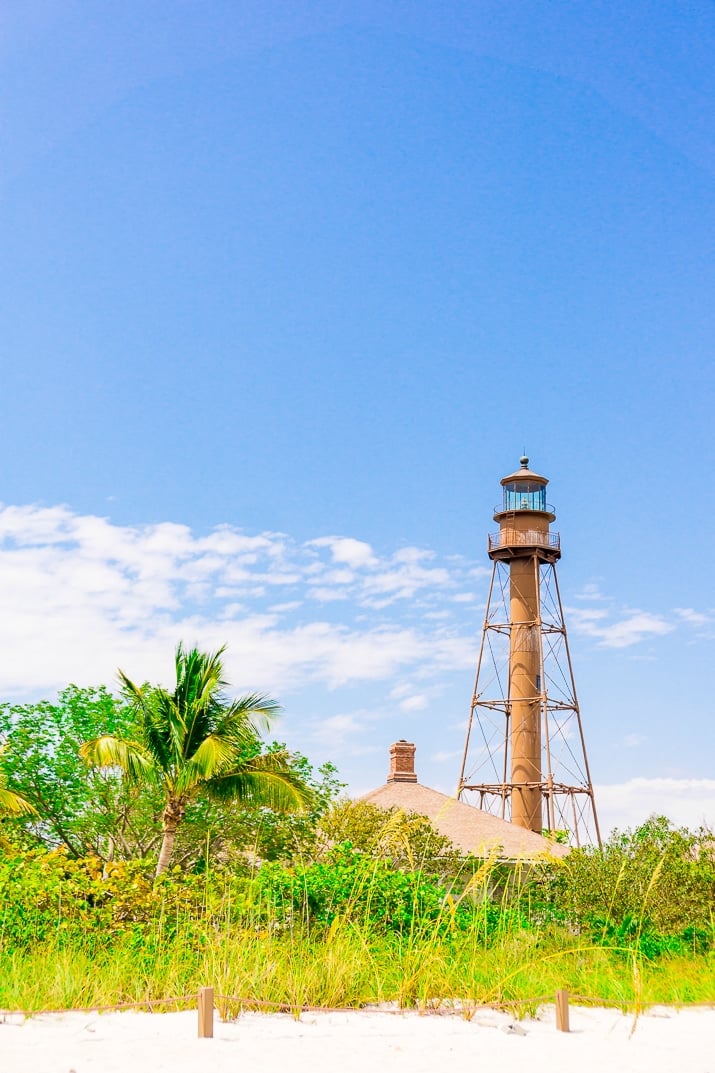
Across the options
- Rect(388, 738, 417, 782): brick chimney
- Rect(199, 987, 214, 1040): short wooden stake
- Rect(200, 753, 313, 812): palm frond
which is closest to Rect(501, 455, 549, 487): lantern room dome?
Rect(388, 738, 417, 782): brick chimney

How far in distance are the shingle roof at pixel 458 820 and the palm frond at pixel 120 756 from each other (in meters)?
9.43

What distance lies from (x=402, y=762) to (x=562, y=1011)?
2101 centimetres

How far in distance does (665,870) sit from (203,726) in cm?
819

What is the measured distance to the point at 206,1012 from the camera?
8312 mm

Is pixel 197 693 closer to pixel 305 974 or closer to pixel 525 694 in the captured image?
pixel 305 974

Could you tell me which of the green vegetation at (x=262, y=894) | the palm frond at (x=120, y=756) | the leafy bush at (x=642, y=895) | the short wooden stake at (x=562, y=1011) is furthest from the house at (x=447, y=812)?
the short wooden stake at (x=562, y=1011)

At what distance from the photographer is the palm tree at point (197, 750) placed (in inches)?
690

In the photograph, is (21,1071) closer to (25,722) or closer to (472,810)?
(25,722)

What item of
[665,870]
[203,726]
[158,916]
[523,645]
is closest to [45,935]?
[158,916]

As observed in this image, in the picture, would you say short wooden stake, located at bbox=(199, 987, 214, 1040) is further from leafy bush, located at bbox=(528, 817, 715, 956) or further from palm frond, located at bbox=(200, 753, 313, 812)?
palm frond, located at bbox=(200, 753, 313, 812)

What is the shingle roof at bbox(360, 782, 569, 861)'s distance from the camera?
84.9 feet

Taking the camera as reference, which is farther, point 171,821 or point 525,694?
point 525,694

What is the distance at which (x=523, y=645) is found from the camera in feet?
116

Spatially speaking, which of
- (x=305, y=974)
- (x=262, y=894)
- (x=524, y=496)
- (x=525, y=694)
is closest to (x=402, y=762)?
(x=525, y=694)
